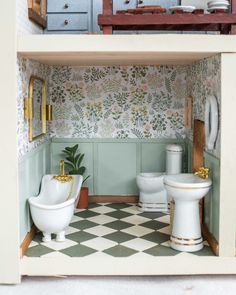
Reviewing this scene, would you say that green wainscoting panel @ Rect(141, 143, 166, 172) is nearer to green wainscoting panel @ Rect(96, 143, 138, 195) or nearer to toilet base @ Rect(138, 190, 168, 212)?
green wainscoting panel @ Rect(96, 143, 138, 195)

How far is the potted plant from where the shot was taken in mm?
7051

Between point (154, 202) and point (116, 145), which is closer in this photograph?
point (154, 202)

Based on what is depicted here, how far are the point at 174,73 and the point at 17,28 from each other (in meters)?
2.99

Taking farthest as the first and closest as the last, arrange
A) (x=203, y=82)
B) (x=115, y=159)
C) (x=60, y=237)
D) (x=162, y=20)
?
(x=115, y=159) → (x=203, y=82) → (x=60, y=237) → (x=162, y=20)

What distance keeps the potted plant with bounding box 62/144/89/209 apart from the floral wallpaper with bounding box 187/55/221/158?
1571 mm

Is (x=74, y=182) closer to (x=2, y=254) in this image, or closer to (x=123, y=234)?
(x=123, y=234)

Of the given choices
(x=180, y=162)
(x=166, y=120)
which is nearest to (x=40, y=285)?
(x=180, y=162)

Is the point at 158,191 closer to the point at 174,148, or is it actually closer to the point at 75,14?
the point at 174,148

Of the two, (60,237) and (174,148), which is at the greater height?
(174,148)

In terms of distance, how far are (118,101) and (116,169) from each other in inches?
38.1

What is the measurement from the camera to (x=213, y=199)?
211 inches

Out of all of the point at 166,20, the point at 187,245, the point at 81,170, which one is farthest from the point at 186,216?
the point at 81,170

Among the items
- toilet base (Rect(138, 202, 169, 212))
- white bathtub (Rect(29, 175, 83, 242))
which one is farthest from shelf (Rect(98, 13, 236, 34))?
toilet base (Rect(138, 202, 169, 212))

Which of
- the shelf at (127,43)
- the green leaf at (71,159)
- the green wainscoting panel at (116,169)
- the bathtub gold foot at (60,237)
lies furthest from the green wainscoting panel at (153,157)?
the shelf at (127,43)
